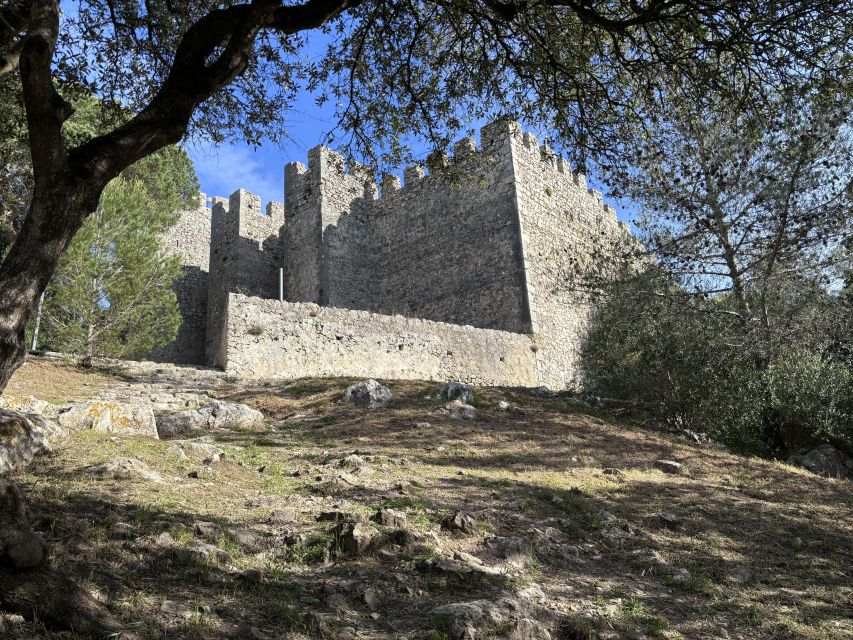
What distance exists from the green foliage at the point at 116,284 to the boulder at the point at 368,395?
9381 millimetres

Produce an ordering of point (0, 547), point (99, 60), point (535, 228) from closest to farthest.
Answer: point (0, 547) → point (99, 60) → point (535, 228)

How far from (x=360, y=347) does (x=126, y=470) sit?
31.8 ft

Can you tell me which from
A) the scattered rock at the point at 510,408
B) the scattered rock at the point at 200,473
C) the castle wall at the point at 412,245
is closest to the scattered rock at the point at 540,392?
the scattered rock at the point at 510,408

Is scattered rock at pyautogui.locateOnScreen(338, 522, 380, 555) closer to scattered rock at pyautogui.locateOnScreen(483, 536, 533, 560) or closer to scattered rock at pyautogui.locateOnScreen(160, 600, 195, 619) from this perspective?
scattered rock at pyautogui.locateOnScreen(483, 536, 533, 560)

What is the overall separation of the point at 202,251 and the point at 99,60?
20441mm

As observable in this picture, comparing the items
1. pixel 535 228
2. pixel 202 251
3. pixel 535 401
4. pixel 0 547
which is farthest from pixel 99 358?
pixel 202 251

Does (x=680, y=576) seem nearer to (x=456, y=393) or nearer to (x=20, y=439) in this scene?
(x=20, y=439)

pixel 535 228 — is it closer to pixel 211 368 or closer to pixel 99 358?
pixel 211 368

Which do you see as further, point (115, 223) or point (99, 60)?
point (115, 223)

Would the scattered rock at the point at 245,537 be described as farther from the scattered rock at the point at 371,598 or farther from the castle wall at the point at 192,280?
the castle wall at the point at 192,280

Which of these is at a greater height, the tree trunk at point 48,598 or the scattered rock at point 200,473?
the scattered rock at point 200,473

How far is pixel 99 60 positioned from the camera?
7.67m

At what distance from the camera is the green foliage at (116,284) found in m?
16.8

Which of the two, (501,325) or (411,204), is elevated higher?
(411,204)
